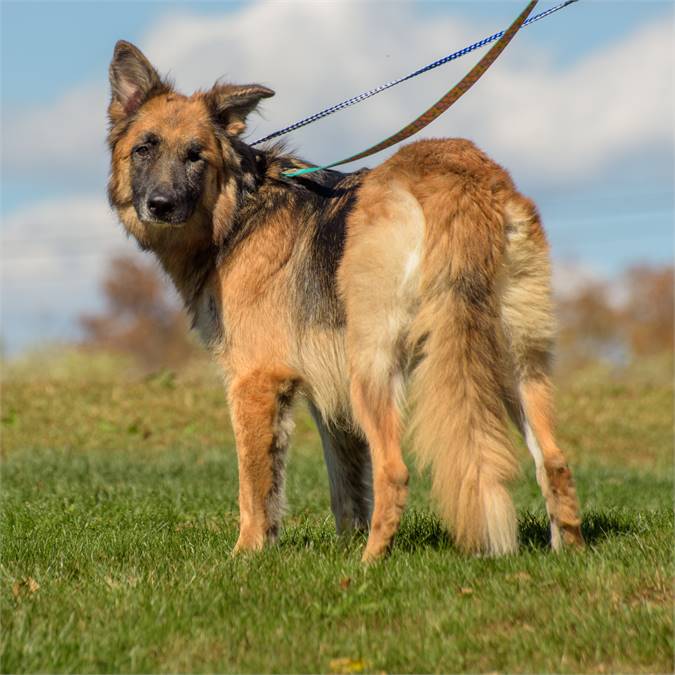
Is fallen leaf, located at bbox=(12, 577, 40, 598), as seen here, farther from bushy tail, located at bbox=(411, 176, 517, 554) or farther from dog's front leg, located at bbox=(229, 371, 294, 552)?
bushy tail, located at bbox=(411, 176, 517, 554)

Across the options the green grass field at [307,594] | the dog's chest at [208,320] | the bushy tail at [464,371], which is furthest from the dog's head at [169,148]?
the green grass field at [307,594]

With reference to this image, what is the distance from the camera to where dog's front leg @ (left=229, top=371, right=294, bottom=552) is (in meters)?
6.09

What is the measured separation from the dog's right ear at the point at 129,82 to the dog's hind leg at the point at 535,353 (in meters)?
2.66

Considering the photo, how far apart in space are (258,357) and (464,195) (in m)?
1.64

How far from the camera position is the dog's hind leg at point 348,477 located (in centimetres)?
659

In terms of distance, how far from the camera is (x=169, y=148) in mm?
6371

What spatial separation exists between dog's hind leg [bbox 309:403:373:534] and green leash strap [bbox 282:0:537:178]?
180 centimetres

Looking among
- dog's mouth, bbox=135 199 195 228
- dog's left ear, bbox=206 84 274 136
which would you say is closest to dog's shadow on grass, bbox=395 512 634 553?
dog's mouth, bbox=135 199 195 228

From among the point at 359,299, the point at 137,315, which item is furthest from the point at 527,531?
the point at 137,315

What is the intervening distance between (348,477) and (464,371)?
1.64 meters

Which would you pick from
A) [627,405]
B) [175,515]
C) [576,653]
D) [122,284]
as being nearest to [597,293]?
[122,284]

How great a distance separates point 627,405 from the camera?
17766 millimetres

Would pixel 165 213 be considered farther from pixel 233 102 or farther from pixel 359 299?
pixel 359 299

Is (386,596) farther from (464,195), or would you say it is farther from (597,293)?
(597,293)
